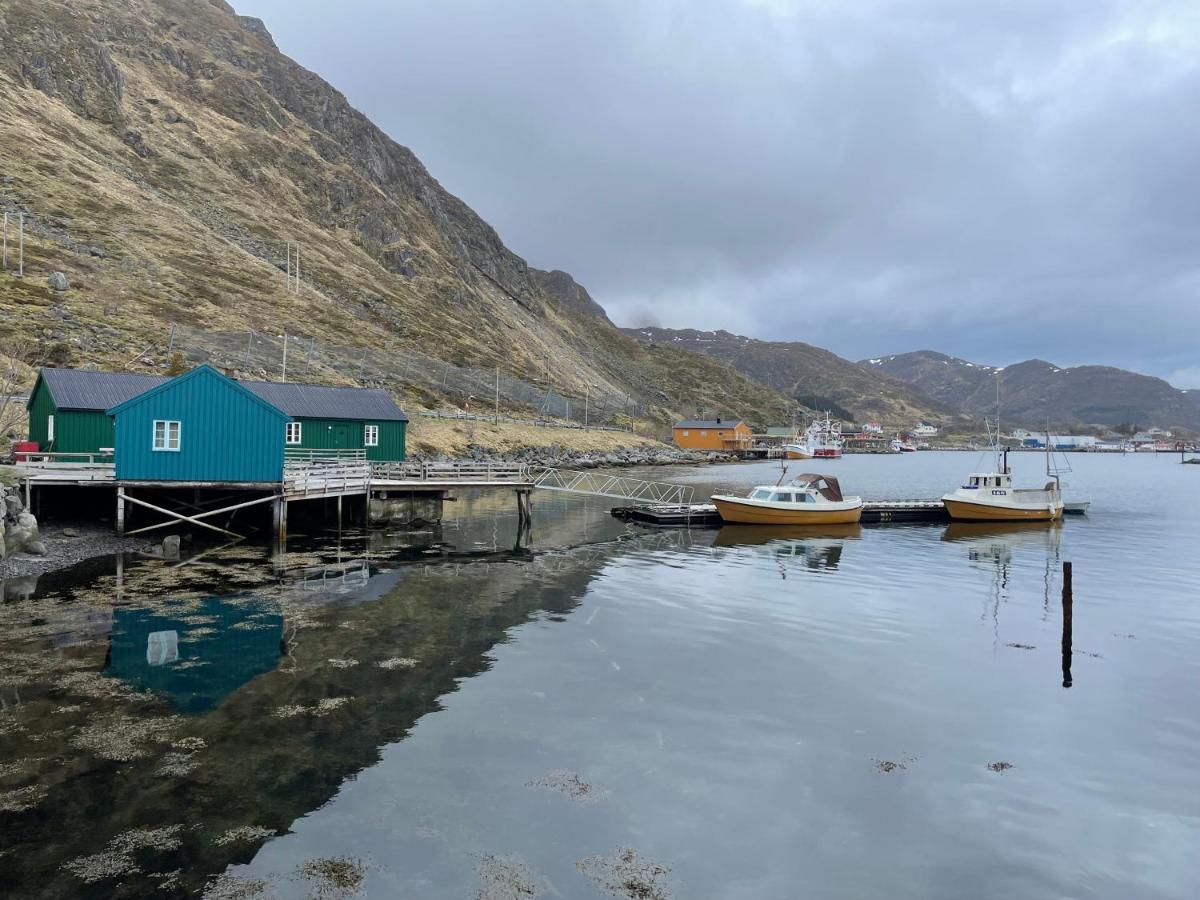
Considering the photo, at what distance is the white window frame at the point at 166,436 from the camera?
3509 cm

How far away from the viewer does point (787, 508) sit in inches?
2041

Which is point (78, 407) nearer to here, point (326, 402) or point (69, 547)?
point (69, 547)

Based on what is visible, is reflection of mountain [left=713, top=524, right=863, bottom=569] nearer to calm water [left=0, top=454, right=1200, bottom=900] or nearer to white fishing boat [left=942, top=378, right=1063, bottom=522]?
white fishing boat [left=942, top=378, right=1063, bottom=522]

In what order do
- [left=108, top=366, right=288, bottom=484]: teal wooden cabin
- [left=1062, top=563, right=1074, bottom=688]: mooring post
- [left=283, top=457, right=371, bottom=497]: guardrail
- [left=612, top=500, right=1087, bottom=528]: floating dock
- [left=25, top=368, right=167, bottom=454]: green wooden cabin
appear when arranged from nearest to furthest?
[left=1062, top=563, right=1074, bottom=688]: mooring post
[left=108, top=366, right=288, bottom=484]: teal wooden cabin
[left=283, top=457, right=371, bottom=497]: guardrail
[left=25, top=368, right=167, bottom=454]: green wooden cabin
[left=612, top=500, right=1087, bottom=528]: floating dock

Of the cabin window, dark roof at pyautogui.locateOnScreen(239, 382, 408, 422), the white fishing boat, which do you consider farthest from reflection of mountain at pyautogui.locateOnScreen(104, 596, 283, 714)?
the white fishing boat

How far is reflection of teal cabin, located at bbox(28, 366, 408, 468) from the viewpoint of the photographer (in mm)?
35250

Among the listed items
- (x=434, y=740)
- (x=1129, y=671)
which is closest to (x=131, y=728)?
(x=434, y=740)

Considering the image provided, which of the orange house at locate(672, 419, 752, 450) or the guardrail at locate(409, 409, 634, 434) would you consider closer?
the guardrail at locate(409, 409, 634, 434)

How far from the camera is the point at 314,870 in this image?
1026 centimetres

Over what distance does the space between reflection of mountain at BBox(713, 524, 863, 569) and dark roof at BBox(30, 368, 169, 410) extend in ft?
116

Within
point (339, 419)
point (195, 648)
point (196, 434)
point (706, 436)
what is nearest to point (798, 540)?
point (339, 419)

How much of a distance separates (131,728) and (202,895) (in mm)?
6076

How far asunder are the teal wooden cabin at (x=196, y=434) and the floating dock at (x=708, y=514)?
2547cm

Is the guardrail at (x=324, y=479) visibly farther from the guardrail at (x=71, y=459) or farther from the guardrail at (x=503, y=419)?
the guardrail at (x=503, y=419)
